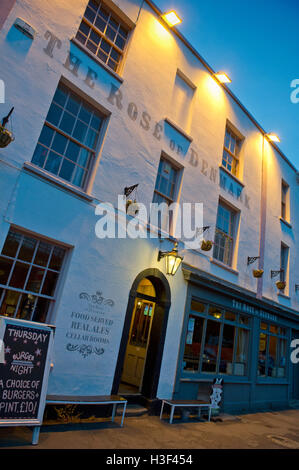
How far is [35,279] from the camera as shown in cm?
559

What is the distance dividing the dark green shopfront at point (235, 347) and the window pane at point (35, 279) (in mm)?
3957

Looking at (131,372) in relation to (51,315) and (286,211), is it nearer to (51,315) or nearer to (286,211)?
(51,315)

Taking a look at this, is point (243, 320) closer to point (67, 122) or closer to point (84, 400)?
point (84, 400)

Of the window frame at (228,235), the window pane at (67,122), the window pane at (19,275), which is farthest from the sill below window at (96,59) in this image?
the window frame at (228,235)

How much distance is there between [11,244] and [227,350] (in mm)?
7387

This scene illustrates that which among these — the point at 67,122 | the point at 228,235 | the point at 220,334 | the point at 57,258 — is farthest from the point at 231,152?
the point at 57,258

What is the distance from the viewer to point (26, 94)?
18.1 ft

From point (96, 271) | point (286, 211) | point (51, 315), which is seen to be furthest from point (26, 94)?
point (286, 211)

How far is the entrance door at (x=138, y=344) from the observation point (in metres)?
8.12

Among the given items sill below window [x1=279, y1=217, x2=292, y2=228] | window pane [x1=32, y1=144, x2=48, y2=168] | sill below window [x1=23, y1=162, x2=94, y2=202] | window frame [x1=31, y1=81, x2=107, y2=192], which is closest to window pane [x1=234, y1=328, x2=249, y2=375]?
sill below window [x1=279, y1=217, x2=292, y2=228]

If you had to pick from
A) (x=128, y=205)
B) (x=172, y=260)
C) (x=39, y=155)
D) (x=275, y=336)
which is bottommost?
(x=275, y=336)

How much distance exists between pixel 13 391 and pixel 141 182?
201 inches

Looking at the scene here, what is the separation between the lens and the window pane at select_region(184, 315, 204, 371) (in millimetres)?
8070

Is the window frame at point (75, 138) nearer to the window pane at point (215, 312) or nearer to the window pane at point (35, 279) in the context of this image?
the window pane at point (35, 279)
